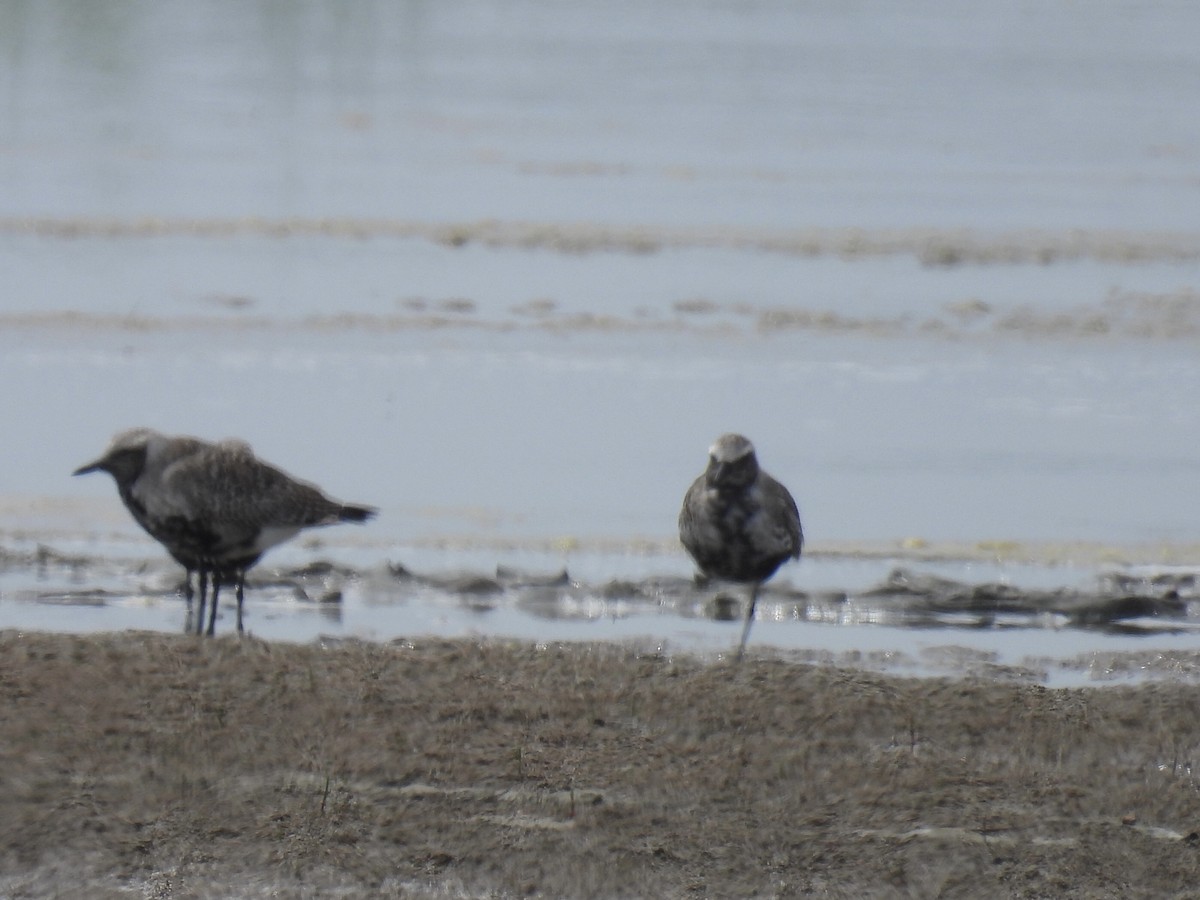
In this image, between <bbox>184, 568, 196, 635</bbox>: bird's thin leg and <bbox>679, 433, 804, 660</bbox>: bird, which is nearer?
<bbox>679, 433, 804, 660</bbox>: bird

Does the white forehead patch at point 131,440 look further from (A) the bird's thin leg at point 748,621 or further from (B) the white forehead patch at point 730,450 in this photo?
(A) the bird's thin leg at point 748,621

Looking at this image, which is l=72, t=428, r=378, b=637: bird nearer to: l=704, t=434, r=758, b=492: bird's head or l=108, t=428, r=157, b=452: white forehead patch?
l=108, t=428, r=157, b=452: white forehead patch

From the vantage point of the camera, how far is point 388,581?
9078 millimetres

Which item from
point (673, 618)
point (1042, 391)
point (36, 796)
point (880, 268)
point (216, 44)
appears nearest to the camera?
point (36, 796)

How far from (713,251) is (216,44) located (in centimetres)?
1952

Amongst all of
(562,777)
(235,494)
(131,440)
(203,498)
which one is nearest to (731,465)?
(235,494)

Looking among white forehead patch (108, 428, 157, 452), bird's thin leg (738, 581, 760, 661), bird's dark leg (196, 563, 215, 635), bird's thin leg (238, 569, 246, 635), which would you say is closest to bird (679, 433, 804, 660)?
bird's thin leg (738, 581, 760, 661)

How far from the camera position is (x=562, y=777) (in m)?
6.11

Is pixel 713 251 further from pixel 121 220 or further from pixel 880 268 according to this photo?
pixel 121 220

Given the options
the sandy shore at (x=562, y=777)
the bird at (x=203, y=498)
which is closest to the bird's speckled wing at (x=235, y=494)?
the bird at (x=203, y=498)

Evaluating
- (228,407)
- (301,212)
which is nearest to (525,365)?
(228,407)

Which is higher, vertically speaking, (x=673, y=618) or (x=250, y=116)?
(x=250, y=116)

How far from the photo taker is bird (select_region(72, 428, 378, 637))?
802 centimetres

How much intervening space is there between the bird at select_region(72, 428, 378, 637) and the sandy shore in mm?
845
